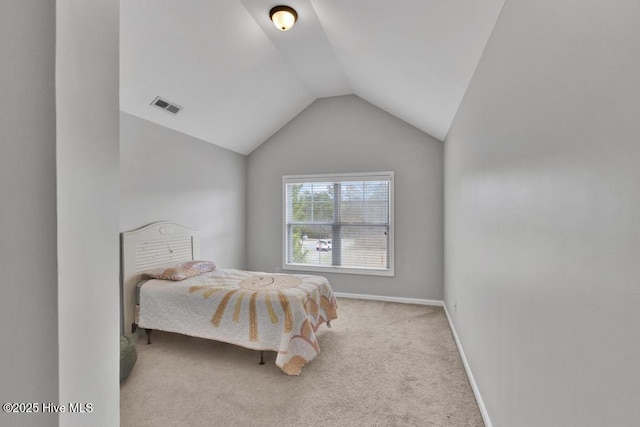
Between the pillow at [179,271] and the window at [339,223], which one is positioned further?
the window at [339,223]

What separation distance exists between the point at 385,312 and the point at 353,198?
1.69 m

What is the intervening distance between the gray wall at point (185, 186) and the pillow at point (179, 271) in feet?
1.75

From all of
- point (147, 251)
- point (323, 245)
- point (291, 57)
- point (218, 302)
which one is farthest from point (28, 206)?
point (323, 245)

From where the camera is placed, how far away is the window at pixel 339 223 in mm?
4484

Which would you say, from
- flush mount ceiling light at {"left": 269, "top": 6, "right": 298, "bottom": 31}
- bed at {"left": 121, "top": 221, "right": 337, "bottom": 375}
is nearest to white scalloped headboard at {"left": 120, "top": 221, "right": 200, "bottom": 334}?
bed at {"left": 121, "top": 221, "right": 337, "bottom": 375}

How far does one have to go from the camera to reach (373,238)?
453 centimetres

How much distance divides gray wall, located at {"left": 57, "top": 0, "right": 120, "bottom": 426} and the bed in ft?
5.90

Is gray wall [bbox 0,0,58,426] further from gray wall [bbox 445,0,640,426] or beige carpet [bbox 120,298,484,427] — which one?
beige carpet [bbox 120,298,484,427]

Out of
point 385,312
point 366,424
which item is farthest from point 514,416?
point 385,312

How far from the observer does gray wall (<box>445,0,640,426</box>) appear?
0.69 meters

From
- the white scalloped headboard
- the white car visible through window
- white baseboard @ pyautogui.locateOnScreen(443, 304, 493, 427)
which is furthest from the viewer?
the white car visible through window

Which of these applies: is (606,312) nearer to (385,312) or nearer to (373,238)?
(385,312)

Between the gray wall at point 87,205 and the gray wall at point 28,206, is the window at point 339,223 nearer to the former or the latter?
the gray wall at point 87,205

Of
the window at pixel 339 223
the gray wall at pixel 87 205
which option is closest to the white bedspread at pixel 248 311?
the window at pixel 339 223
